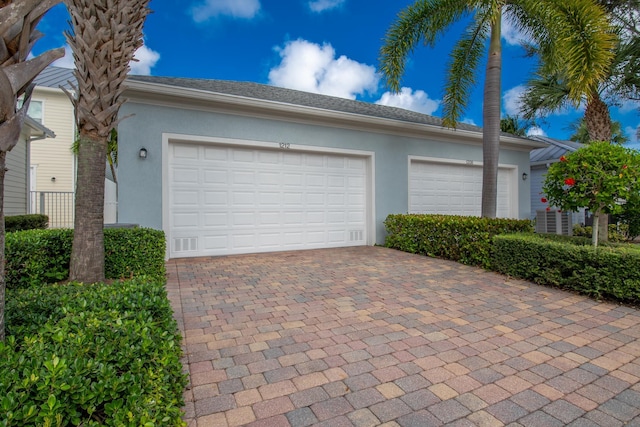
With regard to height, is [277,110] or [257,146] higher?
[277,110]

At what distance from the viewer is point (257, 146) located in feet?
24.8

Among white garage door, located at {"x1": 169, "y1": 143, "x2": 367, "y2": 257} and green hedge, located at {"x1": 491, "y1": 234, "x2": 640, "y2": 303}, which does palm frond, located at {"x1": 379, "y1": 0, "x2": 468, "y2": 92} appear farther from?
green hedge, located at {"x1": 491, "y1": 234, "x2": 640, "y2": 303}

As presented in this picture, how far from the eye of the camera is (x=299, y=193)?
811 centimetres

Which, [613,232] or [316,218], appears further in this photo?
[613,232]

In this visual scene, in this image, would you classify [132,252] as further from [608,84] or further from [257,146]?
[608,84]

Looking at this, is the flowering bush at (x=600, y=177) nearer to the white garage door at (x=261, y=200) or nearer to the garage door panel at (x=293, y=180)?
the white garage door at (x=261, y=200)

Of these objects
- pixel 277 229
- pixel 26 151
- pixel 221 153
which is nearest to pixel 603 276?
pixel 277 229

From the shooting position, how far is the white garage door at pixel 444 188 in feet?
31.2

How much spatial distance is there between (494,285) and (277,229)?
464 centimetres

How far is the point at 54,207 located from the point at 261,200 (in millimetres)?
9548

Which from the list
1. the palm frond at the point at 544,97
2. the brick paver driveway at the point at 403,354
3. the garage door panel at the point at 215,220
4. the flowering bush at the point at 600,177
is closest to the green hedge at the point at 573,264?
the brick paver driveway at the point at 403,354

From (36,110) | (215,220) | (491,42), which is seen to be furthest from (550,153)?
(36,110)

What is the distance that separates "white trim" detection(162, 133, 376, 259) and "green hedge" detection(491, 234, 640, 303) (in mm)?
3475

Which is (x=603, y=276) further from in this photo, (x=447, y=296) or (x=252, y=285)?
(x=252, y=285)
